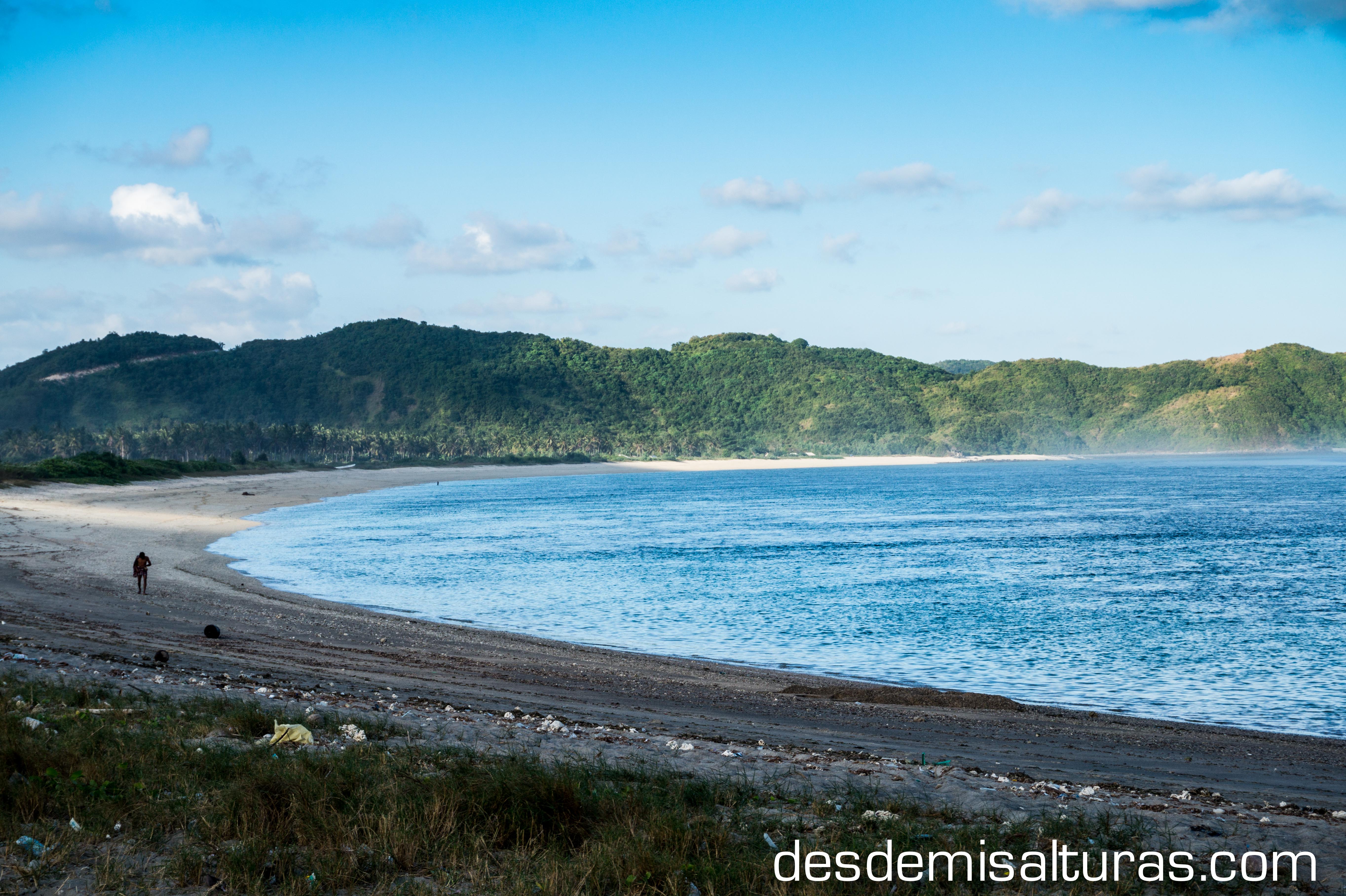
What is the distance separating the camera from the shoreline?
11844 mm

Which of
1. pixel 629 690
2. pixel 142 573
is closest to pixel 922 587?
pixel 629 690

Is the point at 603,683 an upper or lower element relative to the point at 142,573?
lower

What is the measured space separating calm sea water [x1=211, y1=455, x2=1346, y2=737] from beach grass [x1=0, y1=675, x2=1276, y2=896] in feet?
37.6

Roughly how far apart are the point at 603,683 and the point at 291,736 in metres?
8.26

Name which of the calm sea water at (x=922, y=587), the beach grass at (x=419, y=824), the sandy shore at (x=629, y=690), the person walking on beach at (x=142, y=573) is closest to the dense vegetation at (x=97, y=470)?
the calm sea water at (x=922, y=587)

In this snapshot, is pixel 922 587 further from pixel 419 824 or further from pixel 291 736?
pixel 419 824

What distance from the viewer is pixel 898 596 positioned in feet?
102

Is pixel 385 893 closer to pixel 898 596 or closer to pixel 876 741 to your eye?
pixel 876 741

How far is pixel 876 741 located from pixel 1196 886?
6.52 metres

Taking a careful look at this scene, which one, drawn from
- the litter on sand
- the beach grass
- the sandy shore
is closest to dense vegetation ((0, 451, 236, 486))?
the sandy shore

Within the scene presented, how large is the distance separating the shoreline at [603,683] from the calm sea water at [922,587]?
2096 mm

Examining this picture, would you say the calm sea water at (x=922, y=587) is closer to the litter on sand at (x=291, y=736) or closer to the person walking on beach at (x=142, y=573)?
the person walking on beach at (x=142, y=573)

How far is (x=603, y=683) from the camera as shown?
1692 cm

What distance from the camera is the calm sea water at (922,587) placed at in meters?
20.1
